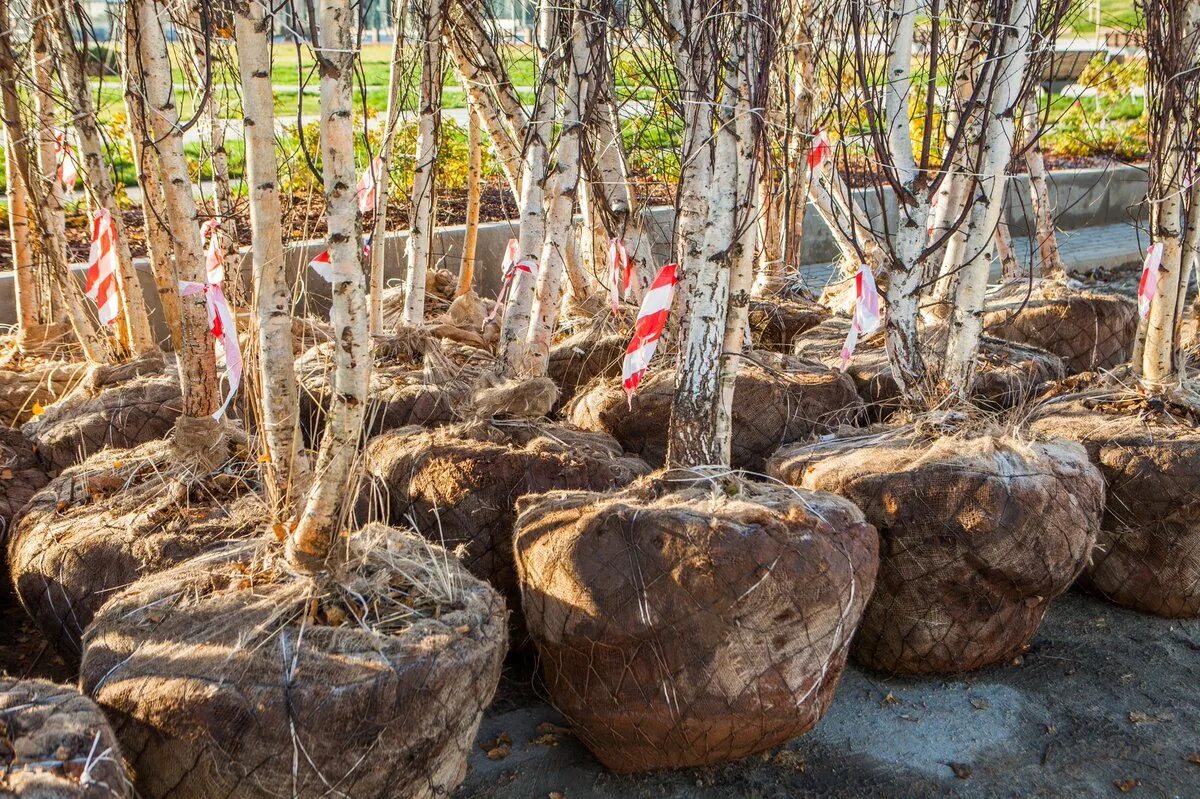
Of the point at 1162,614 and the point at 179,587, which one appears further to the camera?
the point at 1162,614

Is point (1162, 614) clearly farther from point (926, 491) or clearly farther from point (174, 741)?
point (174, 741)

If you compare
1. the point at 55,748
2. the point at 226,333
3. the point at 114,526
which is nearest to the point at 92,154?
the point at 226,333

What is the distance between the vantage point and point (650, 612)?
8.67 ft

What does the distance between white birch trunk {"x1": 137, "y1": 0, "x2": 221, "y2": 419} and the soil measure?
4.29 ft

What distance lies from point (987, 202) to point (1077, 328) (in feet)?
6.31

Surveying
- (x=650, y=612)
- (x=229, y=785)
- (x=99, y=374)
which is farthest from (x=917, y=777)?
(x=99, y=374)

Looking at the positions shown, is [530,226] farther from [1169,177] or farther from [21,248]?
[21,248]

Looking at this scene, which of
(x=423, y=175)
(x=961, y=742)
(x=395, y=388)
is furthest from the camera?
(x=423, y=175)

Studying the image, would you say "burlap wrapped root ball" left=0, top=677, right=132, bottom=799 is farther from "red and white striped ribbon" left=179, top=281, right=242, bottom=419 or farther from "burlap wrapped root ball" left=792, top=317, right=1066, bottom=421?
"burlap wrapped root ball" left=792, top=317, right=1066, bottom=421

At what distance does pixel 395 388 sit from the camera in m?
4.15

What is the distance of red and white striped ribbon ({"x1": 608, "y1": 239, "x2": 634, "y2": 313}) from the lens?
4.68m

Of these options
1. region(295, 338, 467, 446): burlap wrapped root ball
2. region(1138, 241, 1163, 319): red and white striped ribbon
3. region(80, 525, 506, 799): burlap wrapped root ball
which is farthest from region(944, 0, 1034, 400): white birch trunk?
region(80, 525, 506, 799): burlap wrapped root ball

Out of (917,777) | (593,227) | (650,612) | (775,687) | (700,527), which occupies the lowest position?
(917,777)

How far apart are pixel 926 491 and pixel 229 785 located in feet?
6.55
